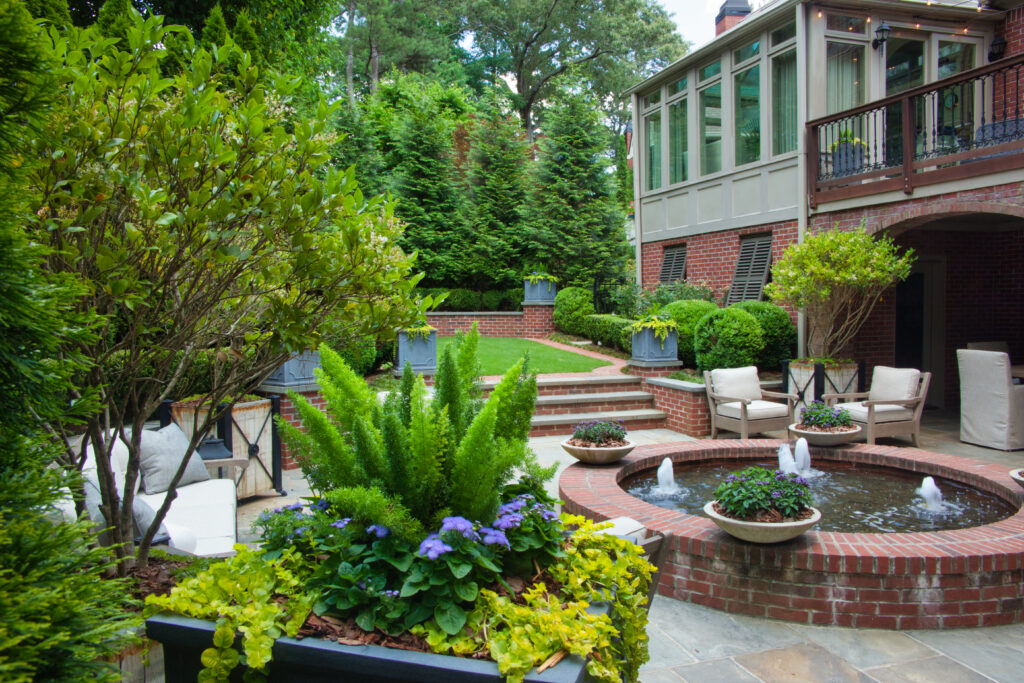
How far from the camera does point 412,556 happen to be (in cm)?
183

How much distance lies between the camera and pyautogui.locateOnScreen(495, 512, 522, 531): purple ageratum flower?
191 centimetres

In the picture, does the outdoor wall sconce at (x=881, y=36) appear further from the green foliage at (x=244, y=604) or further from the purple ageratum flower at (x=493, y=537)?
the green foliage at (x=244, y=604)

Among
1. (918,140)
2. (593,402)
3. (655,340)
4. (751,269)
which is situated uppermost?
(918,140)

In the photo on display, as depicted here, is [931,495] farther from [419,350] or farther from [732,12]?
[732,12]

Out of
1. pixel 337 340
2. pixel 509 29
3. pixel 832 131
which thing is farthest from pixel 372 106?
pixel 337 340

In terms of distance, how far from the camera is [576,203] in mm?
17344

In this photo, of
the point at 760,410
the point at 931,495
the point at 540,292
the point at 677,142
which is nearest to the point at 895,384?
the point at 760,410

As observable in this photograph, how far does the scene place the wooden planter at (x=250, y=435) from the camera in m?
5.72

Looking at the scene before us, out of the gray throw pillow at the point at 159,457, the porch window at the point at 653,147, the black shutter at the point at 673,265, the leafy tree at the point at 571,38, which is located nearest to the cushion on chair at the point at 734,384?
the black shutter at the point at 673,265

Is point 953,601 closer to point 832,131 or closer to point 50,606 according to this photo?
point 50,606

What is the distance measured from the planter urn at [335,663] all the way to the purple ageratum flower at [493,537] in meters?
0.31

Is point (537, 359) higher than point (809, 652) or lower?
higher

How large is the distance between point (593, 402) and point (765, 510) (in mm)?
5768

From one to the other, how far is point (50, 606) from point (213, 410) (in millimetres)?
1252
